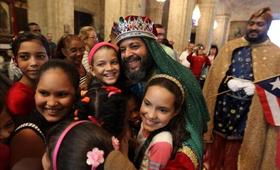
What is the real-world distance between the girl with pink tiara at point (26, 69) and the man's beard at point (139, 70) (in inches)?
25.7

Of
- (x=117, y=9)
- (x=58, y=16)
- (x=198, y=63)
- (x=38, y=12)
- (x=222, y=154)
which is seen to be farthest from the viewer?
(x=38, y=12)

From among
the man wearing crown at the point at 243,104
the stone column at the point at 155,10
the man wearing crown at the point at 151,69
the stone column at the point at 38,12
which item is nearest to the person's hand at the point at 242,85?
the man wearing crown at the point at 243,104

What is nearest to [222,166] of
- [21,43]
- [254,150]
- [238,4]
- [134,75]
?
[254,150]

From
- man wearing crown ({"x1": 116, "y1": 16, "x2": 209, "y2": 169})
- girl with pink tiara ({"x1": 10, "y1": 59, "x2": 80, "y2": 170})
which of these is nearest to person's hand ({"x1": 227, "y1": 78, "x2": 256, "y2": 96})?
man wearing crown ({"x1": 116, "y1": 16, "x2": 209, "y2": 169})

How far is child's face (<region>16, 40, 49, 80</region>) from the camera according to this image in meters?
1.72

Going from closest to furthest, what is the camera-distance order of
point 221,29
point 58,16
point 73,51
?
point 73,51 < point 58,16 < point 221,29

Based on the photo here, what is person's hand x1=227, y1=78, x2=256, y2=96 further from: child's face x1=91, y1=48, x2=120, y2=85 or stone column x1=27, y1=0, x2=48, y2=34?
stone column x1=27, y1=0, x2=48, y2=34

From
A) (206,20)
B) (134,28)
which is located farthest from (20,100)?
(206,20)

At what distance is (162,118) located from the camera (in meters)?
1.43

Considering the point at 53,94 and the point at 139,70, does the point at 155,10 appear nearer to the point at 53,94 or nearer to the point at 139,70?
the point at 139,70

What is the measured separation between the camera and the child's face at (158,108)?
1425 mm

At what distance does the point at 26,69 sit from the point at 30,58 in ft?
0.35

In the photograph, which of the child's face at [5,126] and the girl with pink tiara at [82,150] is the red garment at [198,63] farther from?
the girl with pink tiara at [82,150]

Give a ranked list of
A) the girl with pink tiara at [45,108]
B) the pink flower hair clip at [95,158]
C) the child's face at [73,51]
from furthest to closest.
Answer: the child's face at [73,51]
the girl with pink tiara at [45,108]
the pink flower hair clip at [95,158]
